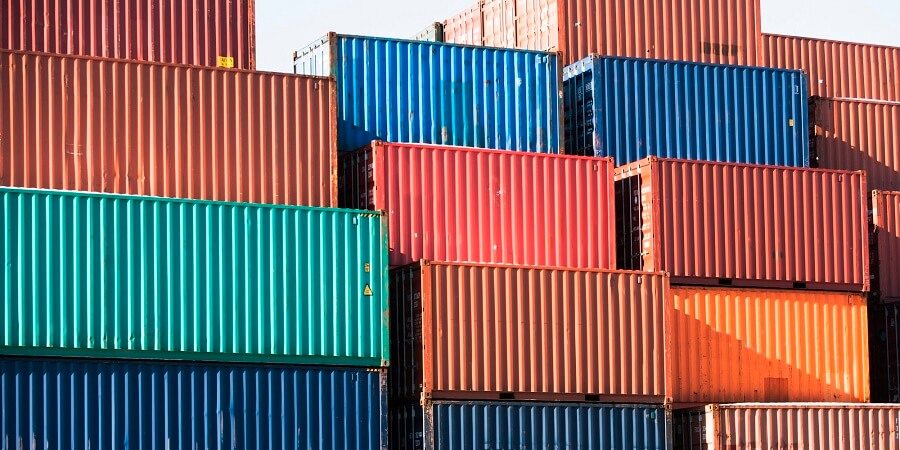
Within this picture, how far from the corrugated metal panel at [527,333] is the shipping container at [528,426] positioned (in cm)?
26

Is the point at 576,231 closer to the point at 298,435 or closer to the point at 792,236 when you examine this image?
the point at 792,236

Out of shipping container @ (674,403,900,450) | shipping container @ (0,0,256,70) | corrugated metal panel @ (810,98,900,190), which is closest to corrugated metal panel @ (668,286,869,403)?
shipping container @ (674,403,900,450)

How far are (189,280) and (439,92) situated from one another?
8.32m

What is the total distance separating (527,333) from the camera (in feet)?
101

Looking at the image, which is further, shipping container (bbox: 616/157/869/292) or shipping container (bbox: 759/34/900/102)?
shipping container (bbox: 759/34/900/102)

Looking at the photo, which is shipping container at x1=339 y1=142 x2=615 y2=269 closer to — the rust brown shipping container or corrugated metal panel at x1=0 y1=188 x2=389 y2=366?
the rust brown shipping container

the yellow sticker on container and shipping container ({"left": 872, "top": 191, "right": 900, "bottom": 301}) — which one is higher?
the yellow sticker on container

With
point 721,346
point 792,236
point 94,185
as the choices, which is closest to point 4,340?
point 94,185

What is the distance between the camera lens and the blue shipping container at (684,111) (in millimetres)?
35688

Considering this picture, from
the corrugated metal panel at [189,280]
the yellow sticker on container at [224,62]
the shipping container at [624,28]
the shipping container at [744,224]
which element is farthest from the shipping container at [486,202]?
the shipping container at [624,28]

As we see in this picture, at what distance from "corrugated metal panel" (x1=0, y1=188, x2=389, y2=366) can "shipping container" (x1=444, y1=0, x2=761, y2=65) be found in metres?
9.84

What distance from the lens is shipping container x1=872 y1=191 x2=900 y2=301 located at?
122 ft

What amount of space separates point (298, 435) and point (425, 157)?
6.35 metres

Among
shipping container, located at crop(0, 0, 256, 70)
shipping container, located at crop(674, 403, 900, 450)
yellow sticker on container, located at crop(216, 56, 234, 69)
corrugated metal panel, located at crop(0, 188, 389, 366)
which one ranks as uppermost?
shipping container, located at crop(0, 0, 256, 70)
